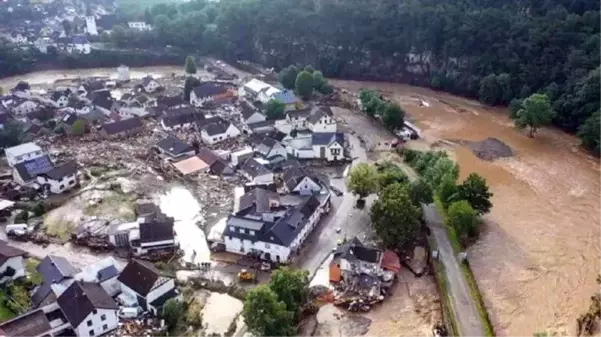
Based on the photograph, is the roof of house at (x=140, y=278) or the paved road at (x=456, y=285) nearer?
the paved road at (x=456, y=285)

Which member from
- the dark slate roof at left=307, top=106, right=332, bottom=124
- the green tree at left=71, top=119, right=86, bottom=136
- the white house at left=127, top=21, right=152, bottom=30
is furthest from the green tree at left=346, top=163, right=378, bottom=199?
the white house at left=127, top=21, right=152, bottom=30

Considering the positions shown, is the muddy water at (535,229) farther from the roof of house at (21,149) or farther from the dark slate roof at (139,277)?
the roof of house at (21,149)

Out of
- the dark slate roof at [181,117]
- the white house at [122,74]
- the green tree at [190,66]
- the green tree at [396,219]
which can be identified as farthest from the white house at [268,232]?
the white house at [122,74]

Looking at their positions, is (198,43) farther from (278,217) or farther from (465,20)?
(278,217)

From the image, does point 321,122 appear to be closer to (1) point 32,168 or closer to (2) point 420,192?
(2) point 420,192

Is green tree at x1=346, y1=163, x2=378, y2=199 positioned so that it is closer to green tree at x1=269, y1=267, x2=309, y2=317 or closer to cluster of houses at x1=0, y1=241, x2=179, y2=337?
green tree at x1=269, y1=267, x2=309, y2=317

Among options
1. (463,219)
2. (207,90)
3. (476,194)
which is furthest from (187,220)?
(207,90)
